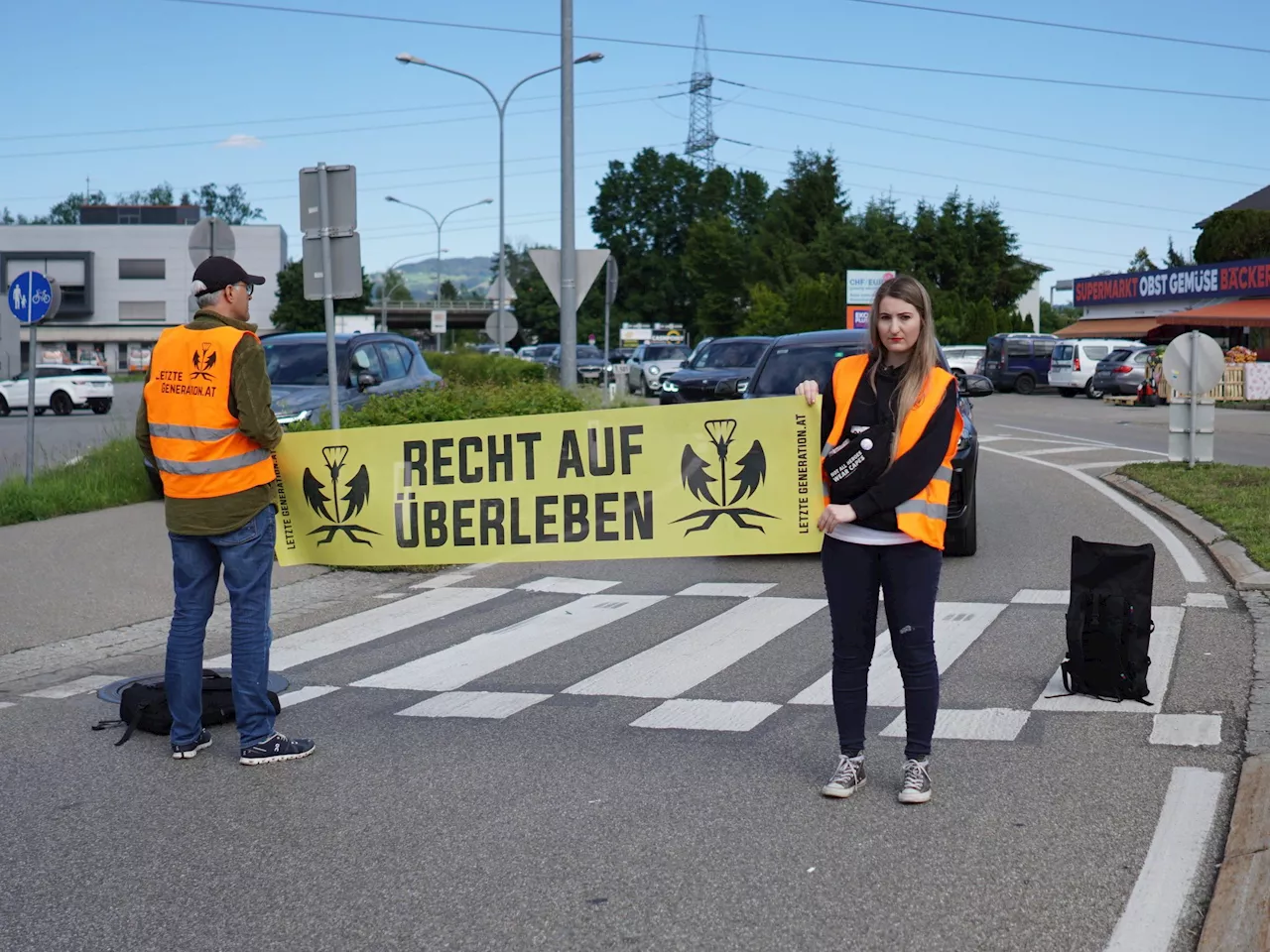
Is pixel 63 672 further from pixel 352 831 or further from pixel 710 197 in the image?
pixel 710 197

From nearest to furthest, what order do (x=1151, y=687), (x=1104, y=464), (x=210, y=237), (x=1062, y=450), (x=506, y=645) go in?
(x=1151, y=687) → (x=506, y=645) → (x=210, y=237) → (x=1104, y=464) → (x=1062, y=450)

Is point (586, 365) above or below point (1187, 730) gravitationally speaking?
above

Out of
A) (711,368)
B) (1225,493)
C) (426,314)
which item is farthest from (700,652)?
(426,314)

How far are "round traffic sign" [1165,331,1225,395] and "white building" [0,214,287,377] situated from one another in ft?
307

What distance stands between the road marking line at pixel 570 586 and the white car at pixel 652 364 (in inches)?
1299

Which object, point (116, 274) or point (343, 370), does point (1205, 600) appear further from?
point (116, 274)

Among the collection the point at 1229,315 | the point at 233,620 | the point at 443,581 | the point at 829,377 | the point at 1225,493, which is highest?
the point at 1229,315

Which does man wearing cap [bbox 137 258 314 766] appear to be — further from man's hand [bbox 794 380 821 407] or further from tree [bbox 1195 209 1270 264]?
tree [bbox 1195 209 1270 264]

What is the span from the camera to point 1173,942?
13.1 feet

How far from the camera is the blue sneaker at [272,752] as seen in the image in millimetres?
5949

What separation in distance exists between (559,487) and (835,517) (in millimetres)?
2347

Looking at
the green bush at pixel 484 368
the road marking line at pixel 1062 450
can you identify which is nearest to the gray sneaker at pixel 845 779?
the road marking line at pixel 1062 450

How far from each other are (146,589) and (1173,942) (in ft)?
26.5

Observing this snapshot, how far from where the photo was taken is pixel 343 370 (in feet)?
55.5
